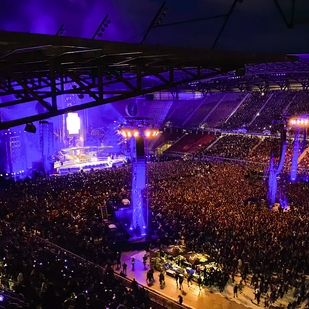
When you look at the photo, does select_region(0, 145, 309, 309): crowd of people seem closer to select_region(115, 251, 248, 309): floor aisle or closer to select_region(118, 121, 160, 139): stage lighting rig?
select_region(115, 251, 248, 309): floor aisle

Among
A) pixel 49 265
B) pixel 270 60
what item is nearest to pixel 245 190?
pixel 49 265

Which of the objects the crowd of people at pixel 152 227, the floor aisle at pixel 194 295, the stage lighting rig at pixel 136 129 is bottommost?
the floor aisle at pixel 194 295

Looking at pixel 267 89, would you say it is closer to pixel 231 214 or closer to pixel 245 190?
pixel 245 190

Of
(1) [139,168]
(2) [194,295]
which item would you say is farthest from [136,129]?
(2) [194,295]

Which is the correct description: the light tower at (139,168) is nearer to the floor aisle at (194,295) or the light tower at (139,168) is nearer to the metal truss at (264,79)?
the floor aisle at (194,295)

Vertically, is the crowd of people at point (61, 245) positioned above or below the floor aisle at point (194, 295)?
above

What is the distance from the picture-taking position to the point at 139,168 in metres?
13.0

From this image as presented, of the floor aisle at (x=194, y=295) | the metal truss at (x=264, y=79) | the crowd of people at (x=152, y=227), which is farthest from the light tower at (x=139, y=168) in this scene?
the metal truss at (x=264, y=79)

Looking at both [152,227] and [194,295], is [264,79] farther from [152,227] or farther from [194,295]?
[194,295]

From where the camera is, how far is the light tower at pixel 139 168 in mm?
12703

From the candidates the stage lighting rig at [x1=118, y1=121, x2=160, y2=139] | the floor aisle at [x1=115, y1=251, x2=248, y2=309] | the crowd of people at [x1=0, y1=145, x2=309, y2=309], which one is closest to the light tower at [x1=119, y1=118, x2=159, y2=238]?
the stage lighting rig at [x1=118, y1=121, x2=160, y2=139]

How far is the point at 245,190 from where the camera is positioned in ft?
54.0

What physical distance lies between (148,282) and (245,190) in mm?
9076

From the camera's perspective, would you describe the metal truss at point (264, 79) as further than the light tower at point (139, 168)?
Yes
